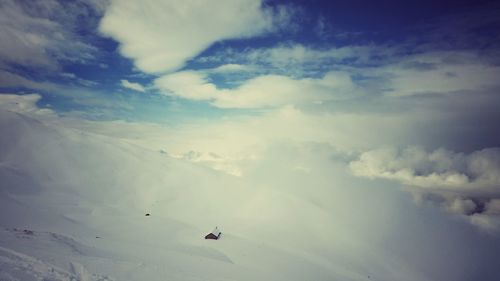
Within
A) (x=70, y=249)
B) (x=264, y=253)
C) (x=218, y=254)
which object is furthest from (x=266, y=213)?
(x=70, y=249)

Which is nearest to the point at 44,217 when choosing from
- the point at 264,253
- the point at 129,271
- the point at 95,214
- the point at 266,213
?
the point at 95,214

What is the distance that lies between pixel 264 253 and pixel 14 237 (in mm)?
32349

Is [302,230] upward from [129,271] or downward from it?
upward

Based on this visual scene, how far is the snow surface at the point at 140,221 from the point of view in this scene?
22.9 metres

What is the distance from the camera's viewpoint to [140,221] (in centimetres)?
5103

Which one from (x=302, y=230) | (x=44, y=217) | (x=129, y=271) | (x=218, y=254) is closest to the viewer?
(x=129, y=271)

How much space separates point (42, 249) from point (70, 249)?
2.73 m

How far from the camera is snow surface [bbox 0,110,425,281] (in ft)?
75.1

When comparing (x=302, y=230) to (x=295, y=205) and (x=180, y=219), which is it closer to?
(x=295, y=205)

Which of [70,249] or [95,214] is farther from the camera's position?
[95,214]

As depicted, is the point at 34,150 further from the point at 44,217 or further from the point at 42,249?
the point at 42,249

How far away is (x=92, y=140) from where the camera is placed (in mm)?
108250

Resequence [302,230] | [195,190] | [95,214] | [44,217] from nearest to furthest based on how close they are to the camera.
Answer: [44,217] < [95,214] < [302,230] < [195,190]

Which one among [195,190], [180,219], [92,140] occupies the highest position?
[92,140]
